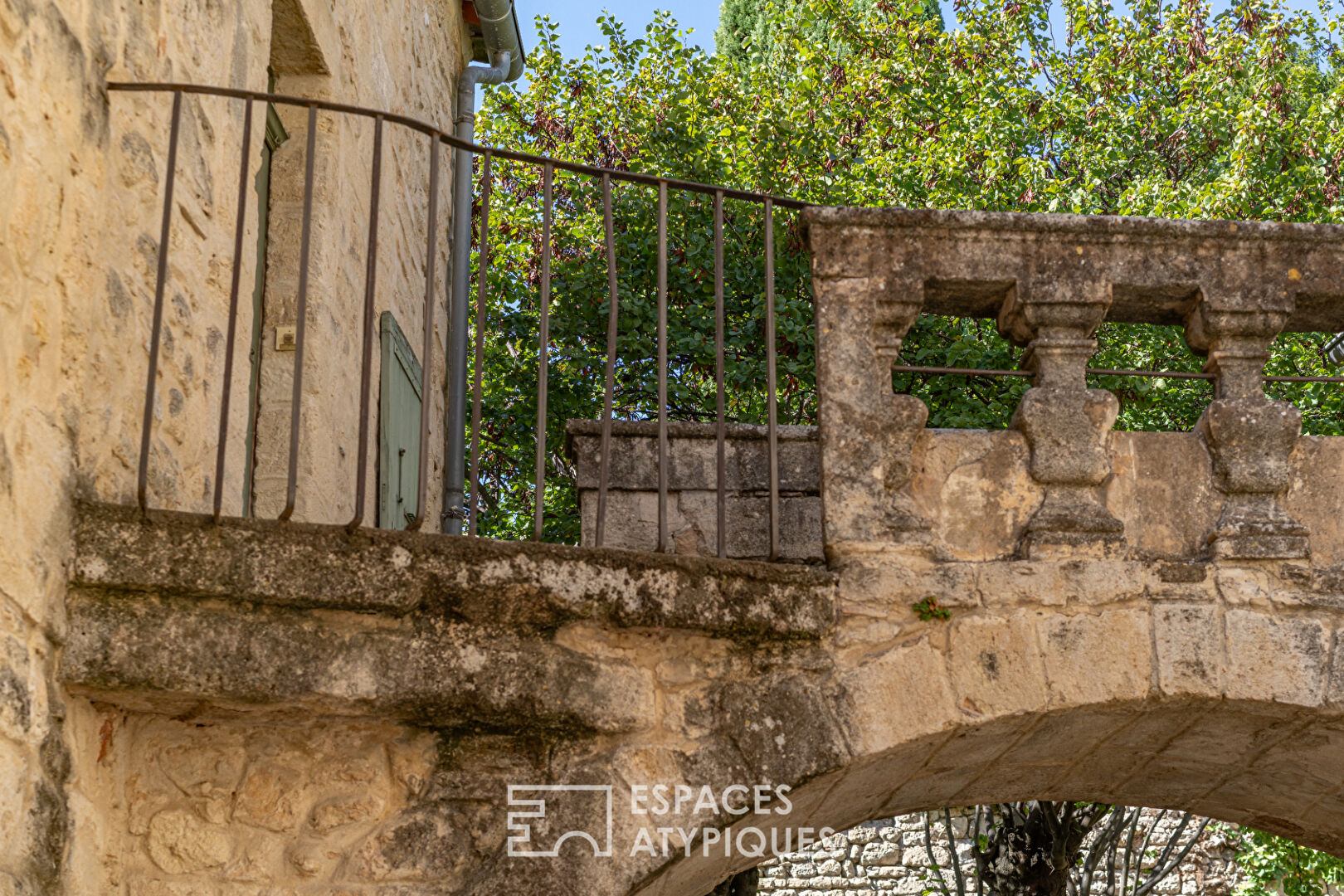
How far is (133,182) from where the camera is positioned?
268cm

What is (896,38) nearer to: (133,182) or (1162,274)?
(1162,274)

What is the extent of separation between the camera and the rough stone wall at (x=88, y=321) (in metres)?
2.24

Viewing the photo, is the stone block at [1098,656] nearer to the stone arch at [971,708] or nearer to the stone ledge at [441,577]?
the stone arch at [971,708]

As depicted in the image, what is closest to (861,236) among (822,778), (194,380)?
(822,778)

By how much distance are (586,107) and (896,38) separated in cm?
Result: 277

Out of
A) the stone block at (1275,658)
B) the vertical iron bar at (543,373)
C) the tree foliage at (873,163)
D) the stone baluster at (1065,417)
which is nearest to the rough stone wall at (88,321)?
the vertical iron bar at (543,373)

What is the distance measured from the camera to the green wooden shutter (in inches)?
192

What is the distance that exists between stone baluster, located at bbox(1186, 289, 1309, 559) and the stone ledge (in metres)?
0.96

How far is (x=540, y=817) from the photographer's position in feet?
8.84

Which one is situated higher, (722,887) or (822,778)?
(822,778)

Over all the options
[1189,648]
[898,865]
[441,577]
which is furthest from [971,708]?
[898,865]

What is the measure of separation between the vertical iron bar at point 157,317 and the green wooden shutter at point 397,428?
2057mm

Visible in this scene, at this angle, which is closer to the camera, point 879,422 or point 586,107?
point 879,422

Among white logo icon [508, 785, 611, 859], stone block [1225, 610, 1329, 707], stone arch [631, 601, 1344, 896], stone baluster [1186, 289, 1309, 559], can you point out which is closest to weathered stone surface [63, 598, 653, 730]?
white logo icon [508, 785, 611, 859]
